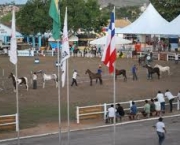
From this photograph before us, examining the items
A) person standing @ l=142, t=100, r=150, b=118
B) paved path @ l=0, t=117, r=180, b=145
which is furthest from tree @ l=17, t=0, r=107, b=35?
paved path @ l=0, t=117, r=180, b=145

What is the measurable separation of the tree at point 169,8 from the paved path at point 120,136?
3981 centimetres

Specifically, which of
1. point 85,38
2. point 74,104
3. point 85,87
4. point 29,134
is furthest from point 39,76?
point 85,38

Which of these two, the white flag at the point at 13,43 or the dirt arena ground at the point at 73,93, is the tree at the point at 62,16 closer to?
the dirt arena ground at the point at 73,93

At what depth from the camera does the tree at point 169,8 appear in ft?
213

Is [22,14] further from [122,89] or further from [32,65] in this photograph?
[122,89]

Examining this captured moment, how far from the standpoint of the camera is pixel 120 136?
949 inches

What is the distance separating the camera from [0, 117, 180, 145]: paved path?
2275 centimetres

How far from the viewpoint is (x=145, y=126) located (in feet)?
86.2

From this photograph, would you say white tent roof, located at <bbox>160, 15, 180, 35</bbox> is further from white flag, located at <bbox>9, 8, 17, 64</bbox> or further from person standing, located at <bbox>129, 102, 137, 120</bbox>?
white flag, located at <bbox>9, 8, 17, 64</bbox>

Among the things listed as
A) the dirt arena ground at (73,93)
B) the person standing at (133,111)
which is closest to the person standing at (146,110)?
the person standing at (133,111)

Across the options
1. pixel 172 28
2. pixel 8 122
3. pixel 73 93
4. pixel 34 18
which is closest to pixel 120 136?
pixel 8 122

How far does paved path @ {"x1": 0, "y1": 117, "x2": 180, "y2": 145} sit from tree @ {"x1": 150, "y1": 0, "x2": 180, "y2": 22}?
39.8 metres

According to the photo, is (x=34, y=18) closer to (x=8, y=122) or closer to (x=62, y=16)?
(x=62, y=16)

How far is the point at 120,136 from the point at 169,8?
44.7 metres
